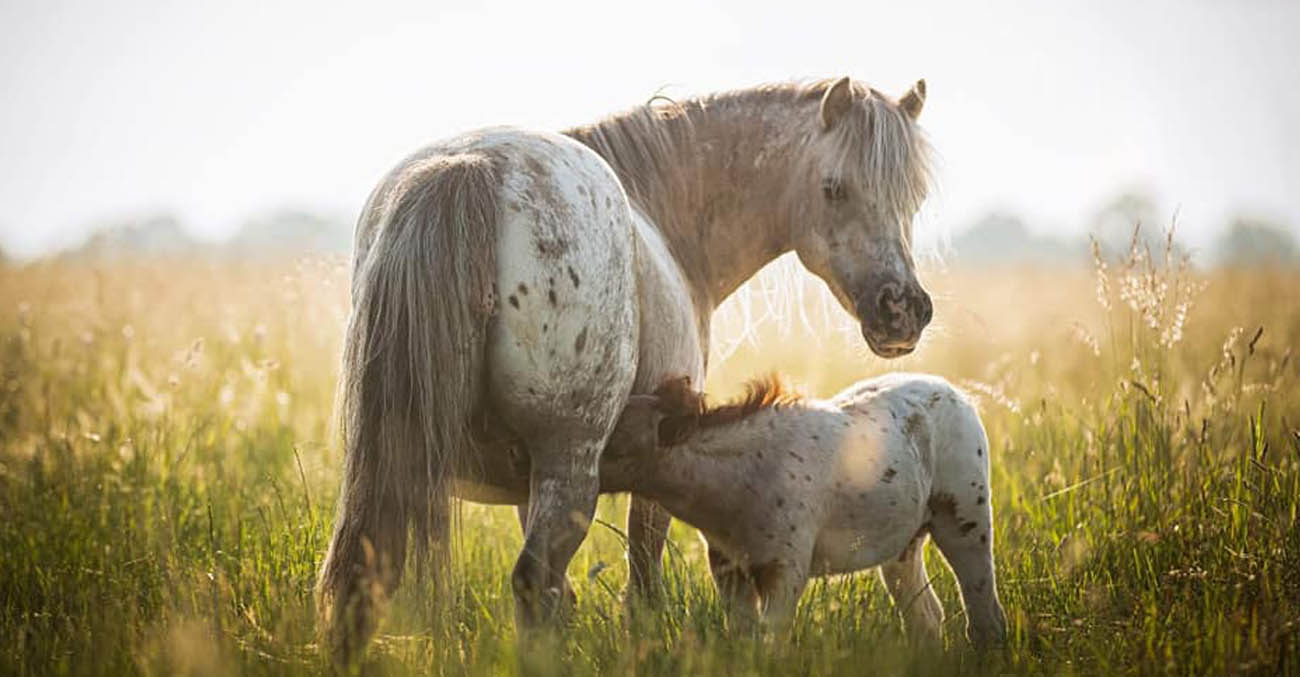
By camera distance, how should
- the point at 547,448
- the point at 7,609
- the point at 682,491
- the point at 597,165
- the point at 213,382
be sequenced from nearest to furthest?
the point at 547,448 → the point at 597,165 → the point at 682,491 → the point at 7,609 → the point at 213,382

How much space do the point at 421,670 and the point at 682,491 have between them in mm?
1033

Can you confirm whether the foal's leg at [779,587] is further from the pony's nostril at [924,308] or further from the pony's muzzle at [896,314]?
the pony's nostril at [924,308]

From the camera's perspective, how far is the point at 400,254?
325 cm

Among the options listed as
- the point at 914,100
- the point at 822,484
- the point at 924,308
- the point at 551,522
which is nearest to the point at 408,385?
the point at 551,522

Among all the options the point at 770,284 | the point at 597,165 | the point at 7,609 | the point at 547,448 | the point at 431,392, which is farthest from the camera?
the point at 770,284

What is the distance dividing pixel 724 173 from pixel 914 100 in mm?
875

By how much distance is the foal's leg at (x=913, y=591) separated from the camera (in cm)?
440

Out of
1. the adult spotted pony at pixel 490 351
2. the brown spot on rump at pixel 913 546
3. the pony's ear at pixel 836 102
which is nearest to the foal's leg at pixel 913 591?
the brown spot on rump at pixel 913 546

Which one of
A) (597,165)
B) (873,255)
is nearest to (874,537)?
(873,255)

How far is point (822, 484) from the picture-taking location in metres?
4.12

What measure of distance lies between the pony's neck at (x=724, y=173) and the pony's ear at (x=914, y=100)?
1.37 feet

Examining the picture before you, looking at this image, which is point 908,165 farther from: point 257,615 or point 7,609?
point 7,609

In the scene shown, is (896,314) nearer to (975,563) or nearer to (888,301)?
(888,301)

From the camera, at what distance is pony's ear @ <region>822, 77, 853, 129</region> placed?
15.3ft
